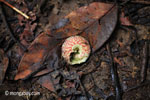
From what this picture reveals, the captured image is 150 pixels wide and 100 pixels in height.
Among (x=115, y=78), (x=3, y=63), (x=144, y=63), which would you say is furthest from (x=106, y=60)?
(x=3, y=63)

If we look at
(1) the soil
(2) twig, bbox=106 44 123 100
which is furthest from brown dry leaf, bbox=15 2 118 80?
(2) twig, bbox=106 44 123 100

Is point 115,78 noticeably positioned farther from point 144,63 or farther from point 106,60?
point 144,63

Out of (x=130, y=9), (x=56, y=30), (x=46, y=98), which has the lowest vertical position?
(x=46, y=98)

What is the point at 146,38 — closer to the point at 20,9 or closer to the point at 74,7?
the point at 74,7

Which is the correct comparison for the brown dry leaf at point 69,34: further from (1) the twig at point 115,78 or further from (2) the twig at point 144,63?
(2) the twig at point 144,63

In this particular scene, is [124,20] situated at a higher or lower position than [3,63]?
higher

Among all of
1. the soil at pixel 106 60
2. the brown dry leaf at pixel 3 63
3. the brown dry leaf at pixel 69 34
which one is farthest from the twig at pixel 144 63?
the brown dry leaf at pixel 3 63

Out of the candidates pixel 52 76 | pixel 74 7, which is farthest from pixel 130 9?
pixel 52 76

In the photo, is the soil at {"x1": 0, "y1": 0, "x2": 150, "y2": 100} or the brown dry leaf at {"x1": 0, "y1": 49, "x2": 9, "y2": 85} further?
the brown dry leaf at {"x1": 0, "y1": 49, "x2": 9, "y2": 85}

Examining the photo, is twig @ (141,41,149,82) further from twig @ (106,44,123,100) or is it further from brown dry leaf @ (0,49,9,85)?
brown dry leaf @ (0,49,9,85)
